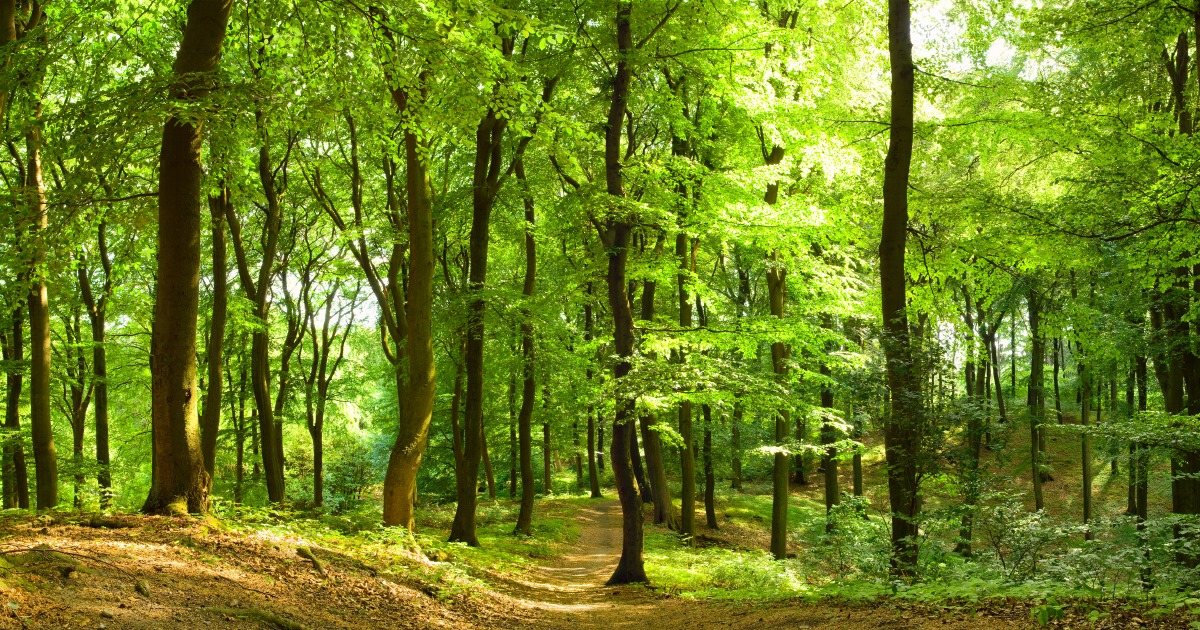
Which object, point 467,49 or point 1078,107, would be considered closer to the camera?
point 467,49

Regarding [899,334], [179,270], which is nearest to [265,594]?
[179,270]

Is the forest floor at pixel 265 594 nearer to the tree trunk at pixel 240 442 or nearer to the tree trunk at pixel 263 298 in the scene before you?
the tree trunk at pixel 263 298

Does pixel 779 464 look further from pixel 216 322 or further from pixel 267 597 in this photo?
pixel 267 597

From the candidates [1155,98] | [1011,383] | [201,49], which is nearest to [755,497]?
[1011,383]

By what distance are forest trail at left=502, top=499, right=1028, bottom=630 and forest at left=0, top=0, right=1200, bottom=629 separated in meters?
0.09

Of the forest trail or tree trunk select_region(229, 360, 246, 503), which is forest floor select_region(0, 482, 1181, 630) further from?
tree trunk select_region(229, 360, 246, 503)

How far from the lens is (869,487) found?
106 feet

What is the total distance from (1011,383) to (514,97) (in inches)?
1393

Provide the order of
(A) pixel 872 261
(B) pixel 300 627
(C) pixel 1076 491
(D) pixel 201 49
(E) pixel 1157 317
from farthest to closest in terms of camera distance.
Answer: (C) pixel 1076 491
(A) pixel 872 261
(E) pixel 1157 317
(D) pixel 201 49
(B) pixel 300 627

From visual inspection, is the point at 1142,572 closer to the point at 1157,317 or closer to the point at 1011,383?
the point at 1157,317

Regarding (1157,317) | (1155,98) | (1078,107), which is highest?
(1155,98)

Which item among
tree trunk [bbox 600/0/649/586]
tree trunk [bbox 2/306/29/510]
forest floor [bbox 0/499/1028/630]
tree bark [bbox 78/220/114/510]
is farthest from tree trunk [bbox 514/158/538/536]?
tree trunk [bbox 2/306/29/510]

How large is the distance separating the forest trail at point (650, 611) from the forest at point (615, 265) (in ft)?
0.30

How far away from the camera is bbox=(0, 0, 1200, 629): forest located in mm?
6324
